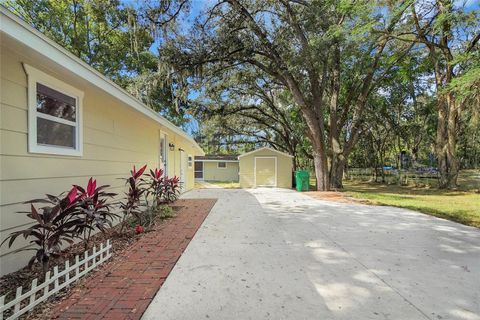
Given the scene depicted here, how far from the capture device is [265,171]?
1797 cm

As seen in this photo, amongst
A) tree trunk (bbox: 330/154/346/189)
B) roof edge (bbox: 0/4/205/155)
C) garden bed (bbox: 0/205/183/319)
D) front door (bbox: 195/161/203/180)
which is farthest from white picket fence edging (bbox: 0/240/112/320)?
front door (bbox: 195/161/203/180)

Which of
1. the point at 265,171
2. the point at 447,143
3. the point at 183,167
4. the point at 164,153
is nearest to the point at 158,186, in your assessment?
the point at 164,153

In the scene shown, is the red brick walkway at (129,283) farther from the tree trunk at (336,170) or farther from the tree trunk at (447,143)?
the tree trunk at (447,143)

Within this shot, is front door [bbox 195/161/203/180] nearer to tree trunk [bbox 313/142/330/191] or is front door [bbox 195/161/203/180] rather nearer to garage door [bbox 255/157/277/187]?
garage door [bbox 255/157/277/187]

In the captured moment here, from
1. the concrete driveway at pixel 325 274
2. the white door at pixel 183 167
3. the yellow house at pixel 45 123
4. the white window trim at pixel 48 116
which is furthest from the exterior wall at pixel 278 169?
the white window trim at pixel 48 116

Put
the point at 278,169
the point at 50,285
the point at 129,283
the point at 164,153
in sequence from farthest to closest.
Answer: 1. the point at 278,169
2. the point at 164,153
3. the point at 129,283
4. the point at 50,285

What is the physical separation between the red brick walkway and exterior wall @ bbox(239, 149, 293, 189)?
528 inches

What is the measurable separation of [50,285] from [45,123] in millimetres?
2114

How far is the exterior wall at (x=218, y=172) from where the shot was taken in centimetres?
2844

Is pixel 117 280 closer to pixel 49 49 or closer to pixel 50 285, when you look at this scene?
pixel 50 285

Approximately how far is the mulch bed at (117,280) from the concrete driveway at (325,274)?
179mm

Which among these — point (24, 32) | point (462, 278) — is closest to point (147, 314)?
point (24, 32)

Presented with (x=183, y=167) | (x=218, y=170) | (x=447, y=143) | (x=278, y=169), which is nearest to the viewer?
(x=183, y=167)

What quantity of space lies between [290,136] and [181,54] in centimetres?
1464
